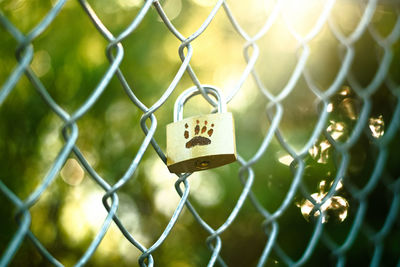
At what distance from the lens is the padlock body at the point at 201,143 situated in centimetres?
61

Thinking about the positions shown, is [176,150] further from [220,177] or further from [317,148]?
[220,177]

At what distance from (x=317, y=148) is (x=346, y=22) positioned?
57 cm

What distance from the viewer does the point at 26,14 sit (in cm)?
220

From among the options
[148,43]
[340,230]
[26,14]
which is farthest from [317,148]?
[26,14]

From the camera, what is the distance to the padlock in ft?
2.01

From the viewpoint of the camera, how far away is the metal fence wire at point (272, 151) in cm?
58

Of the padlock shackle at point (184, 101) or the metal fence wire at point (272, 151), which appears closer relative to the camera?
the metal fence wire at point (272, 151)

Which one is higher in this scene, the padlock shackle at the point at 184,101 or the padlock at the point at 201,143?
the padlock shackle at the point at 184,101

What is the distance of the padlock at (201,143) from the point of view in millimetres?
613

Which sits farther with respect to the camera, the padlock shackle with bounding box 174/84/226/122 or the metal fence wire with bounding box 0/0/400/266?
the padlock shackle with bounding box 174/84/226/122

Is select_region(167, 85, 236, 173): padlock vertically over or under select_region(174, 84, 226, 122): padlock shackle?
under

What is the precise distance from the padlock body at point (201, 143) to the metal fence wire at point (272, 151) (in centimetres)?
3

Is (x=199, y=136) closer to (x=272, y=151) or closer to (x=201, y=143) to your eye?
(x=201, y=143)

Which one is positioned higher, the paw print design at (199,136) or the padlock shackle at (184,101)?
the padlock shackle at (184,101)
